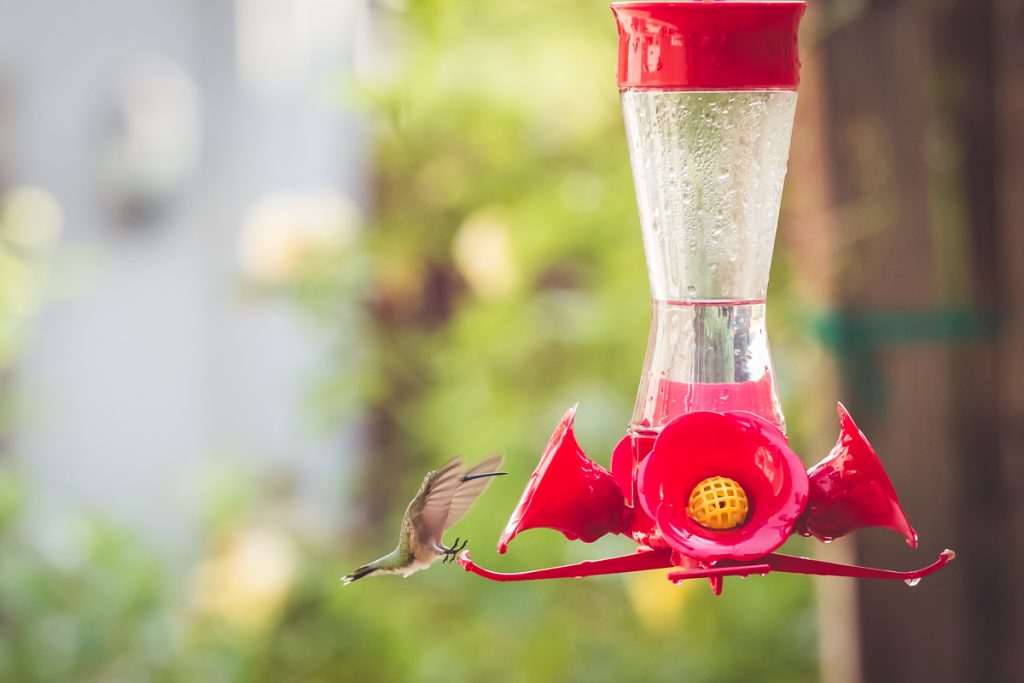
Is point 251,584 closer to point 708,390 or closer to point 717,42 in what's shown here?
point 708,390

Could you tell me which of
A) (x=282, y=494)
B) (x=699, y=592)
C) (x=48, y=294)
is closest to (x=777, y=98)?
(x=699, y=592)

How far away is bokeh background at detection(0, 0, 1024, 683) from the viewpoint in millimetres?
2617

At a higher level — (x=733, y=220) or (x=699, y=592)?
(x=733, y=220)

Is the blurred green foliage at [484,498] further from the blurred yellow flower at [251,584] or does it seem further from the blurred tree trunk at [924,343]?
the blurred tree trunk at [924,343]

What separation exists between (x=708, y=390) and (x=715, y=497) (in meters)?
0.13

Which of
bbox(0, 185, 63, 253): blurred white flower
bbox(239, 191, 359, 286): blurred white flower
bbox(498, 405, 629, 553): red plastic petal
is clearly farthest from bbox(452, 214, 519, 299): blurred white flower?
bbox(498, 405, 629, 553): red plastic petal

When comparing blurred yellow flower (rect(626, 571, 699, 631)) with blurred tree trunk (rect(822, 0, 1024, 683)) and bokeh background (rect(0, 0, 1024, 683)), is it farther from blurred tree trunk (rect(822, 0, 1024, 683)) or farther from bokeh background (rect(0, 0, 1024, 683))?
blurred tree trunk (rect(822, 0, 1024, 683))

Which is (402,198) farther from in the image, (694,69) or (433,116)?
(694,69)

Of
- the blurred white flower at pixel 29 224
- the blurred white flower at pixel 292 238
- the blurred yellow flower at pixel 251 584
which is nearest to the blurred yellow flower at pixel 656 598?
the blurred yellow flower at pixel 251 584

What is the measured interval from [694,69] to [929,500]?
1731 mm

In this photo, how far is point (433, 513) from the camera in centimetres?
130

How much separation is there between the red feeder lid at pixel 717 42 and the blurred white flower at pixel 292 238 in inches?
93.0

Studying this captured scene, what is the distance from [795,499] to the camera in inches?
43.1

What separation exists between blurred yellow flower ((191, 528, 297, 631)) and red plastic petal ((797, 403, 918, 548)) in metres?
2.28
